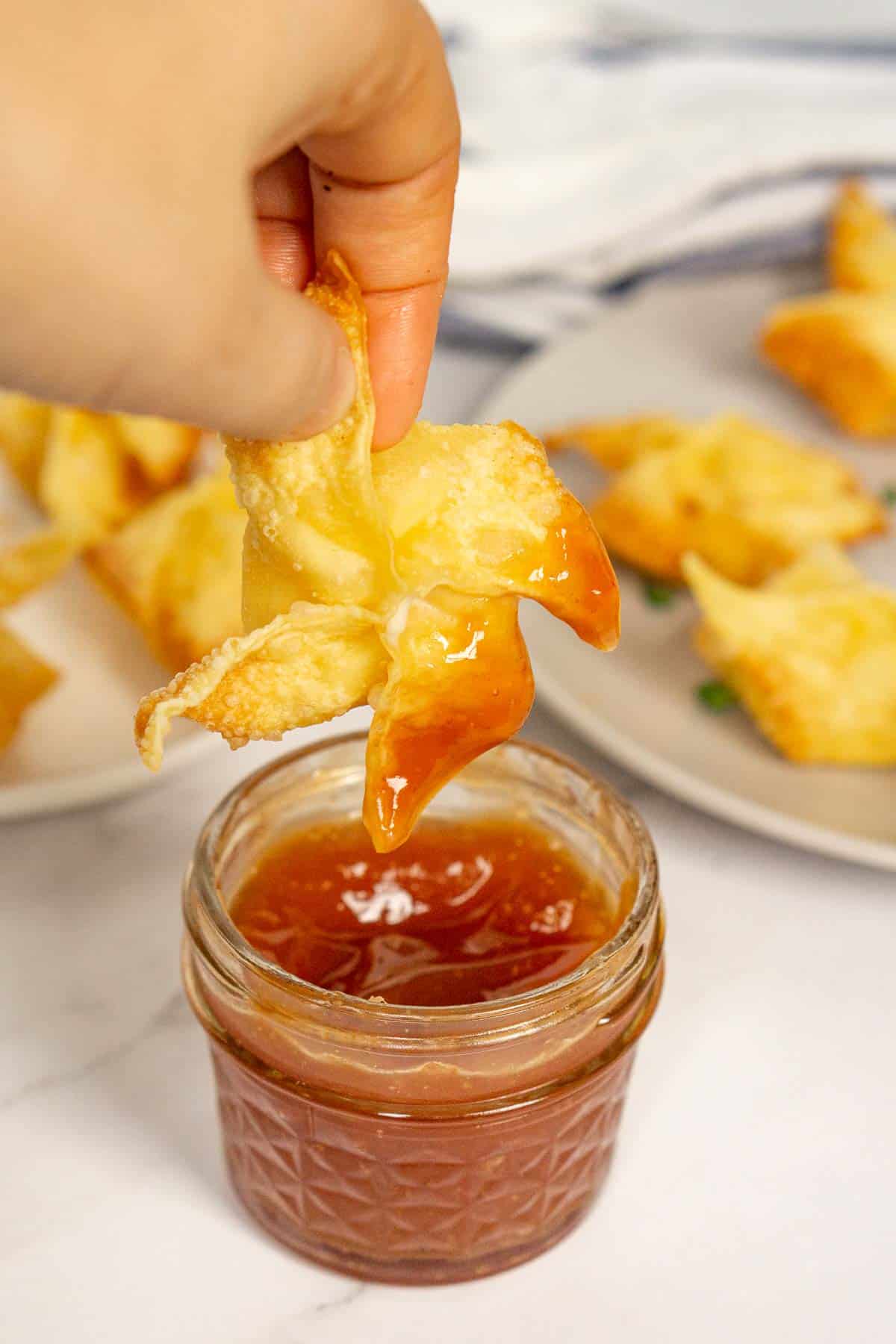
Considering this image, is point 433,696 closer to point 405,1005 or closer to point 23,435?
point 405,1005

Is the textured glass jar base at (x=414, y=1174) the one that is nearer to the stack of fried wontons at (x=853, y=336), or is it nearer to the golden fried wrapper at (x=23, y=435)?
the golden fried wrapper at (x=23, y=435)

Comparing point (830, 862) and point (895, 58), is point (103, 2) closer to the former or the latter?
point (830, 862)

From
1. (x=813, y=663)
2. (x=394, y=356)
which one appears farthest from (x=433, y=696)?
(x=813, y=663)

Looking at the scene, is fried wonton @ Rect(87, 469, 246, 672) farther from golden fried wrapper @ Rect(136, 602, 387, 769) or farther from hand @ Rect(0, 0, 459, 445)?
hand @ Rect(0, 0, 459, 445)

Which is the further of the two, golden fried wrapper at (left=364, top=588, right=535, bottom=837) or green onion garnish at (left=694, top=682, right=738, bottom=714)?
green onion garnish at (left=694, top=682, right=738, bottom=714)

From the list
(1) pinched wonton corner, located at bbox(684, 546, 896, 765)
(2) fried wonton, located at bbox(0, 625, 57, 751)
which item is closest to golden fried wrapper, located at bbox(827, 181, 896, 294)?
(1) pinched wonton corner, located at bbox(684, 546, 896, 765)

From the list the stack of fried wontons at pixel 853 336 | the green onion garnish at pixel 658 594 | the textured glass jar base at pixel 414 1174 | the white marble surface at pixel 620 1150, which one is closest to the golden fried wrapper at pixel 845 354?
the stack of fried wontons at pixel 853 336

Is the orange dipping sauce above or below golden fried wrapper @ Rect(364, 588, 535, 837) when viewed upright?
below
